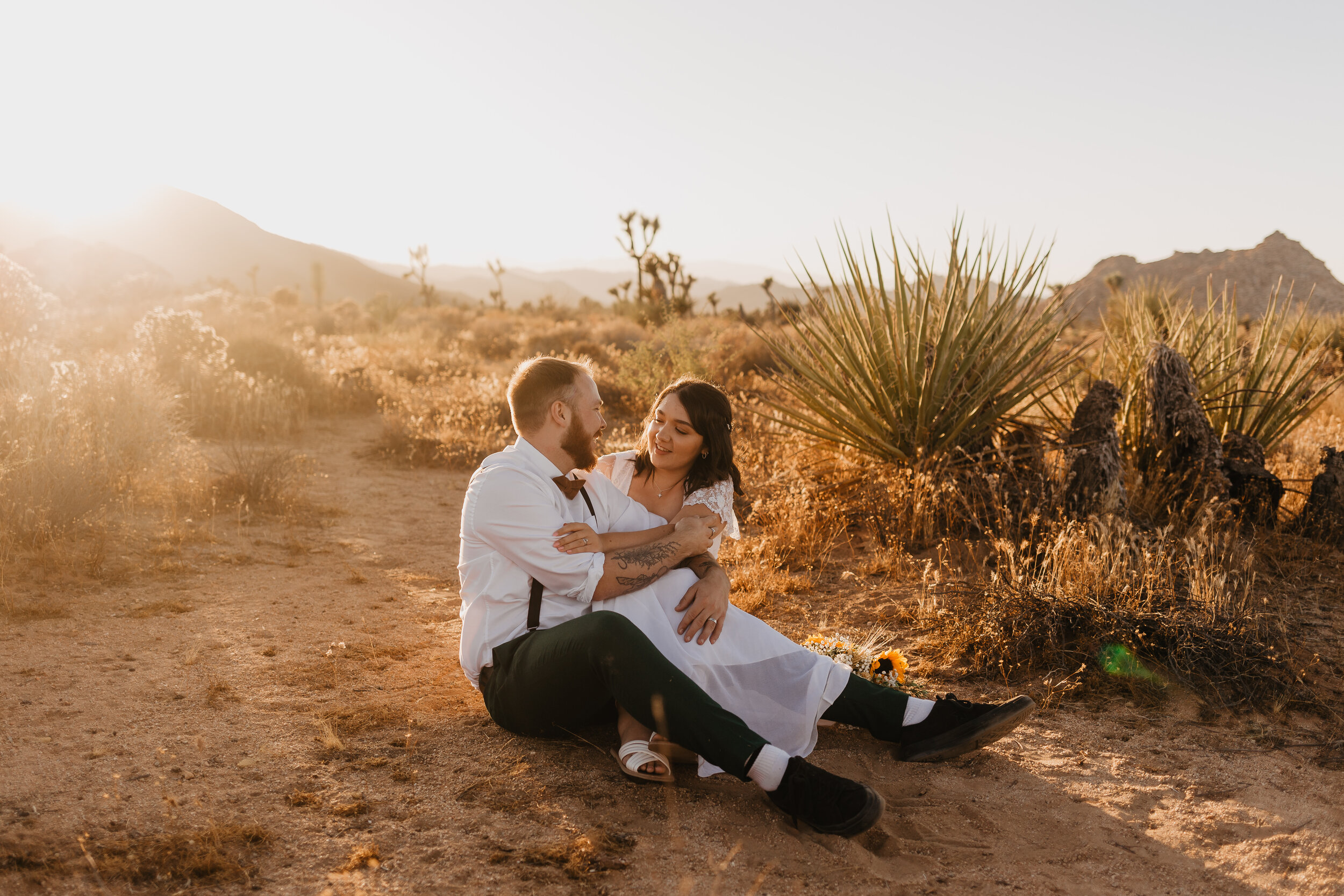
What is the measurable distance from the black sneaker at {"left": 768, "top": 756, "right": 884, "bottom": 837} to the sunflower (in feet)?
3.36

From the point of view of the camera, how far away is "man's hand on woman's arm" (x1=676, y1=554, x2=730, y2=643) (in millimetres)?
2871

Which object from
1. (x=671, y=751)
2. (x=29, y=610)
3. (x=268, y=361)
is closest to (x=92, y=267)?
(x=268, y=361)

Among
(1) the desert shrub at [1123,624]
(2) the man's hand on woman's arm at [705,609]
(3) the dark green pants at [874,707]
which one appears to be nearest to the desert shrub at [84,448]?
(2) the man's hand on woman's arm at [705,609]

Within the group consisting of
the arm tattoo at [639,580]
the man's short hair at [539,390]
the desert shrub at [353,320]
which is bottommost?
the arm tattoo at [639,580]

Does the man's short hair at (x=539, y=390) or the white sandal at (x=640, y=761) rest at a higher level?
the man's short hair at (x=539, y=390)

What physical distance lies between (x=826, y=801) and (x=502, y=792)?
1031 millimetres

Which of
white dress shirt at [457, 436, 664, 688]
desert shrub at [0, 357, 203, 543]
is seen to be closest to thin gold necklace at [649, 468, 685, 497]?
white dress shirt at [457, 436, 664, 688]

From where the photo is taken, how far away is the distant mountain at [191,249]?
53.0 meters

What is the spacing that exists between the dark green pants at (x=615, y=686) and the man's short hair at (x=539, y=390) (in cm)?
74

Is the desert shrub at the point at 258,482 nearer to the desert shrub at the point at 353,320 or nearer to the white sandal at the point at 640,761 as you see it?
the white sandal at the point at 640,761

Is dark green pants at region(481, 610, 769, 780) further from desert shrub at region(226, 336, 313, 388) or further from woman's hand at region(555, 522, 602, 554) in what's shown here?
desert shrub at region(226, 336, 313, 388)

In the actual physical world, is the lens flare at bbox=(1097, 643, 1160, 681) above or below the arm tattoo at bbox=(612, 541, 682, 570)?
below

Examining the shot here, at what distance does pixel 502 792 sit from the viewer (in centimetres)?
264

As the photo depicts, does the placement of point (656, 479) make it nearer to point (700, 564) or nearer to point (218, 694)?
point (700, 564)
